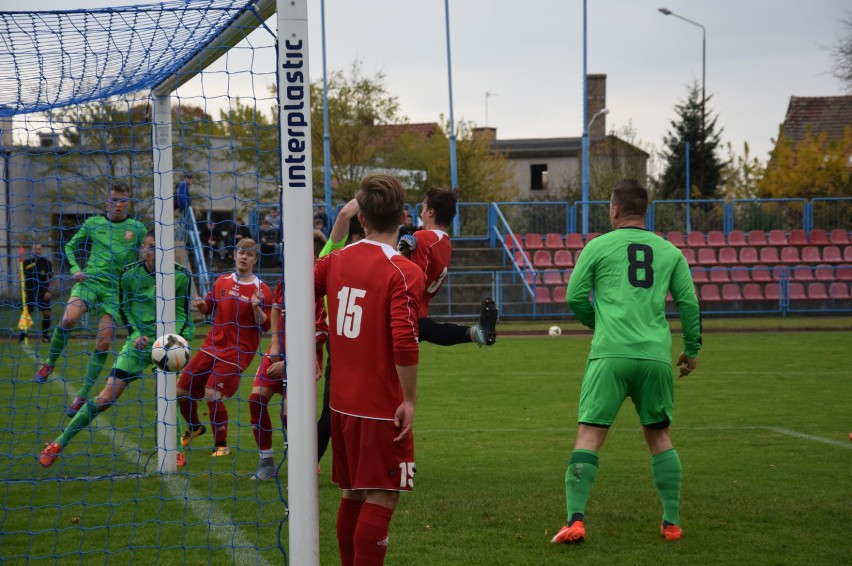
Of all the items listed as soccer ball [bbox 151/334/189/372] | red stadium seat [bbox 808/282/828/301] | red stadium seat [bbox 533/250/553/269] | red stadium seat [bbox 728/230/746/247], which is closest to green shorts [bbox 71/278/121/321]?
soccer ball [bbox 151/334/189/372]

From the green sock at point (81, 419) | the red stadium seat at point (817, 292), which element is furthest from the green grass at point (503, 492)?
the red stadium seat at point (817, 292)

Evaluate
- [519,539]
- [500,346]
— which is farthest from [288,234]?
[500,346]

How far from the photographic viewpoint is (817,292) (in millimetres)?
25484

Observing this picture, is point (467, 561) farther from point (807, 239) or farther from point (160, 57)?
point (807, 239)

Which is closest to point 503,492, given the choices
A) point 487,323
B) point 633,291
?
point 487,323

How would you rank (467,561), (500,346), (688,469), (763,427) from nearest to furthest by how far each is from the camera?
(467,561), (688,469), (763,427), (500,346)

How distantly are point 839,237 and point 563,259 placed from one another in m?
8.30

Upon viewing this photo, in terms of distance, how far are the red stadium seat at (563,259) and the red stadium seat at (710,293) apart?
3620 mm

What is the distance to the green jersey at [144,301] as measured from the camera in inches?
299

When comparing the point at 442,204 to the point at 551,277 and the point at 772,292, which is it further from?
the point at 772,292

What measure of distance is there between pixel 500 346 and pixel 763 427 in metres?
9.18

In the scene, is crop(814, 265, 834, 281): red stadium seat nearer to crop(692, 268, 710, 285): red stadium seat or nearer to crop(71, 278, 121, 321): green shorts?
crop(692, 268, 710, 285): red stadium seat

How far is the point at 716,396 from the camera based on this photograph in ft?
37.3

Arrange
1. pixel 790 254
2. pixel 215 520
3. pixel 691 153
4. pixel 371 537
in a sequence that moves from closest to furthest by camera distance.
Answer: pixel 371 537 → pixel 215 520 → pixel 790 254 → pixel 691 153
